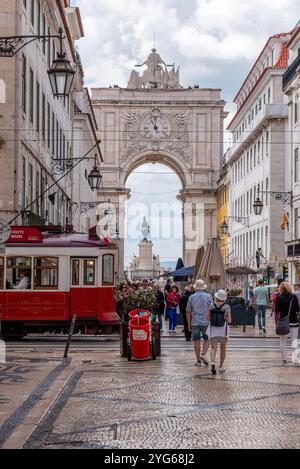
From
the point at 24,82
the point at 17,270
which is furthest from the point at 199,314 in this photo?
the point at 24,82

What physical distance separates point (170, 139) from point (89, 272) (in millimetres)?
70084

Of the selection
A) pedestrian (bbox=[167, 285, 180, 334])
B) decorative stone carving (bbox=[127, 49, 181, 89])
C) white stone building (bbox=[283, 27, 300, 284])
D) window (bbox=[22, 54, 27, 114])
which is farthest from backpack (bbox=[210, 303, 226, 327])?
decorative stone carving (bbox=[127, 49, 181, 89])

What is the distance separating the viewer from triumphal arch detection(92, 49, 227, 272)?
308 feet

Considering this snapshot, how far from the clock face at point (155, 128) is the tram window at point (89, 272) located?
69883 millimetres

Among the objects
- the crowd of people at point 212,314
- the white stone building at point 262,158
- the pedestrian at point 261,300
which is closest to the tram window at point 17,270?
the crowd of people at point 212,314

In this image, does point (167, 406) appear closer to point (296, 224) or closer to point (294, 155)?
point (296, 224)

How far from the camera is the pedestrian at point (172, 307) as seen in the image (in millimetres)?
30109

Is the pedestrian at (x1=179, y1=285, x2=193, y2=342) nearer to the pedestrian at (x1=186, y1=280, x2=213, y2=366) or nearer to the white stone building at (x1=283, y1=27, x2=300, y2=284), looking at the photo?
the pedestrian at (x1=186, y1=280, x2=213, y2=366)

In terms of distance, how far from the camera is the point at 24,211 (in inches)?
1174

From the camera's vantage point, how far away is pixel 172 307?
30.7 metres

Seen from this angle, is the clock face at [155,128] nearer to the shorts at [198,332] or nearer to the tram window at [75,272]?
the tram window at [75,272]

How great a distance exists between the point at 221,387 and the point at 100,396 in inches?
80.7
